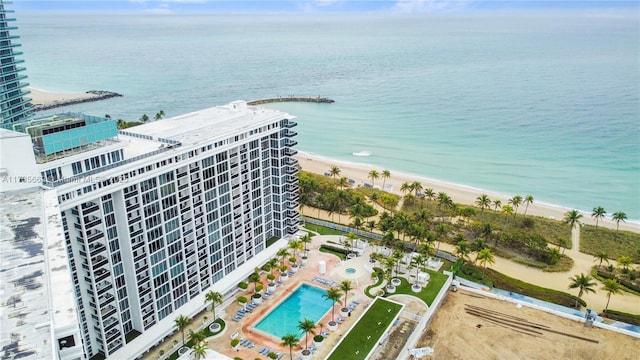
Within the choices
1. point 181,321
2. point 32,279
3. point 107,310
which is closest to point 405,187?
point 181,321

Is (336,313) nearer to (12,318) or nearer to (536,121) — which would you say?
(12,318)

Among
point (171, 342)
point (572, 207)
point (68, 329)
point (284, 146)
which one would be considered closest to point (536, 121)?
point (572, 207)

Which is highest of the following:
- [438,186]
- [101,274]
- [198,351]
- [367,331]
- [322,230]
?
[101,274]

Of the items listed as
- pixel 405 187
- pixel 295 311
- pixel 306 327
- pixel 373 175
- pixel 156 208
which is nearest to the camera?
pixel 306 327

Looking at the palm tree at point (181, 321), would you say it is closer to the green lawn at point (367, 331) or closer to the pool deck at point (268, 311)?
the pool deck at point (268, 311)

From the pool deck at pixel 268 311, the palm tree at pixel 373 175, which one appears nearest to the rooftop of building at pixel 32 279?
the pool deck at pixel 268 311

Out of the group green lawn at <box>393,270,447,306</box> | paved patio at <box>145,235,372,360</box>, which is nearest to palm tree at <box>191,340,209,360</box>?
paved patio at <box>145,235,372,360</box>

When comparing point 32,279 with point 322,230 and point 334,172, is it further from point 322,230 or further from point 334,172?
point 334,172

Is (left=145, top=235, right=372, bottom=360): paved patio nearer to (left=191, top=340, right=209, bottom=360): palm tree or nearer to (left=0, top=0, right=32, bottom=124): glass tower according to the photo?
(left=191, top=340, right=209, bottom=360): palm tree
